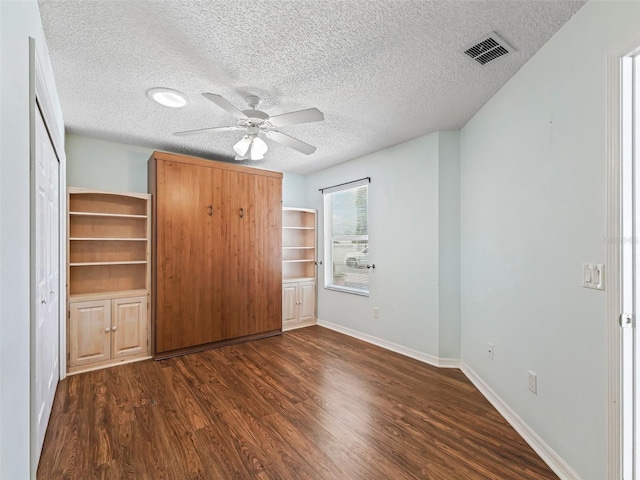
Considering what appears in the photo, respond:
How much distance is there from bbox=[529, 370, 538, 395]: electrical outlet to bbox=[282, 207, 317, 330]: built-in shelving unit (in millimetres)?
3279

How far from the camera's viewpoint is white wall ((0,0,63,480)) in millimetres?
916

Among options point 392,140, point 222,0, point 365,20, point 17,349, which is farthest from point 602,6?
point 17,349

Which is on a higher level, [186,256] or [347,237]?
[347,237]

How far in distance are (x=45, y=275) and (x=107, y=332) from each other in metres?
1.39

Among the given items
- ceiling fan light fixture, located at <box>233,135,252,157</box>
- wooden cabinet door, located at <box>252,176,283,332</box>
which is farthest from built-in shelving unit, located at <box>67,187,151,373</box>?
ceiling fan light fixture, located at <box>233,135,252,157</box>

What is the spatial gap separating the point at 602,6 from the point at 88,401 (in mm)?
4283

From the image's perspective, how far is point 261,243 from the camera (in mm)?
4211

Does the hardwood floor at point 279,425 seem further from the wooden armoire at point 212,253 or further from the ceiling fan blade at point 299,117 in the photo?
the ceiling fan blade at point 299,117

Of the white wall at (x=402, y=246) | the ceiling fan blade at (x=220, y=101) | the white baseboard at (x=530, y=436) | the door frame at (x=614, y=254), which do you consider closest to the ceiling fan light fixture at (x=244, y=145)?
the ceiling fan blade at (x=220, y=101)

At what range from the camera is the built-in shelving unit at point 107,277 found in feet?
10.2

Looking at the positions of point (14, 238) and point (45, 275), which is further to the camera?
point (45, 275)

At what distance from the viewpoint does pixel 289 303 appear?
15.3 ft

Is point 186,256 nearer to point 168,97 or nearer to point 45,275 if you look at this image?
point 45,275

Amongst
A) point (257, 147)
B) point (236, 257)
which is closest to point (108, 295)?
point (236, 257)
